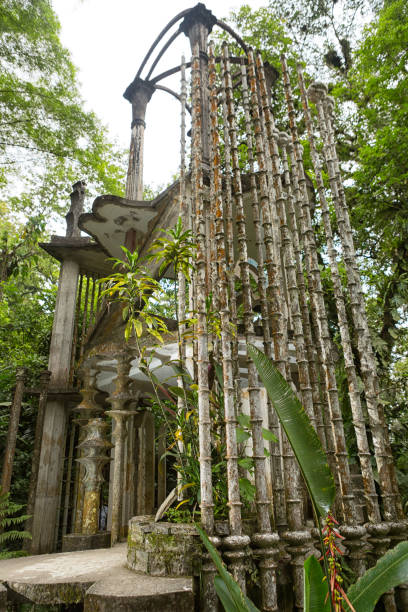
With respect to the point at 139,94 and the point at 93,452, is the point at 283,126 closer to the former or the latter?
the point at 139,94

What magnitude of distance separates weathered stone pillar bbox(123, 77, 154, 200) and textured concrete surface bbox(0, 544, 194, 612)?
6.01 metres

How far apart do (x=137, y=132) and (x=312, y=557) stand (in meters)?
7.98

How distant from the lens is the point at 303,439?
71.6 inches

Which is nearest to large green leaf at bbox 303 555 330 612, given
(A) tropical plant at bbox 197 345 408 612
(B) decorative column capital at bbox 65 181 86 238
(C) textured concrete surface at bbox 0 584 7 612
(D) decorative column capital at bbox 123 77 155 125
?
(A) tropical plant at bbox 197 345 408 612

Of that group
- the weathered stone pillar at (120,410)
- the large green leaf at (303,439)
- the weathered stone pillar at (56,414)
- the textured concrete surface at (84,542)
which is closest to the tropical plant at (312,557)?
the large green leaf at (303,439)

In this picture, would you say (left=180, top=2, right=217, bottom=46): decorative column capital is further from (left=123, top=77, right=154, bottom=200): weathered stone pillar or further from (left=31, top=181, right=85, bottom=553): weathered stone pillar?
(left=31, top=181, right=85, bottom=553): weathered stone pillar

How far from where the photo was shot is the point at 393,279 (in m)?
7.48

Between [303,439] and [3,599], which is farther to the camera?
[3,599]

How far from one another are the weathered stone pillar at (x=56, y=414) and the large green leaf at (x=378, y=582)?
5432mm

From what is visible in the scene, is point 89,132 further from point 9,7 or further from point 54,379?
point 54,379

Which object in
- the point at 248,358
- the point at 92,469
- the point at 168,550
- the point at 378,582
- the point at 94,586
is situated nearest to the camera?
the point at 378,582

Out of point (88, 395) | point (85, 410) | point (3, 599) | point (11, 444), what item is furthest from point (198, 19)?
point (3, 599)

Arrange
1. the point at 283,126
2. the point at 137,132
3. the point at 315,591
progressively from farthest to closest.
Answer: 1. the point at 283,126
2. the point at 137,132
3. the point at 315,591

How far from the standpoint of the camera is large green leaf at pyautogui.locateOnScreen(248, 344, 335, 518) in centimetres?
172
